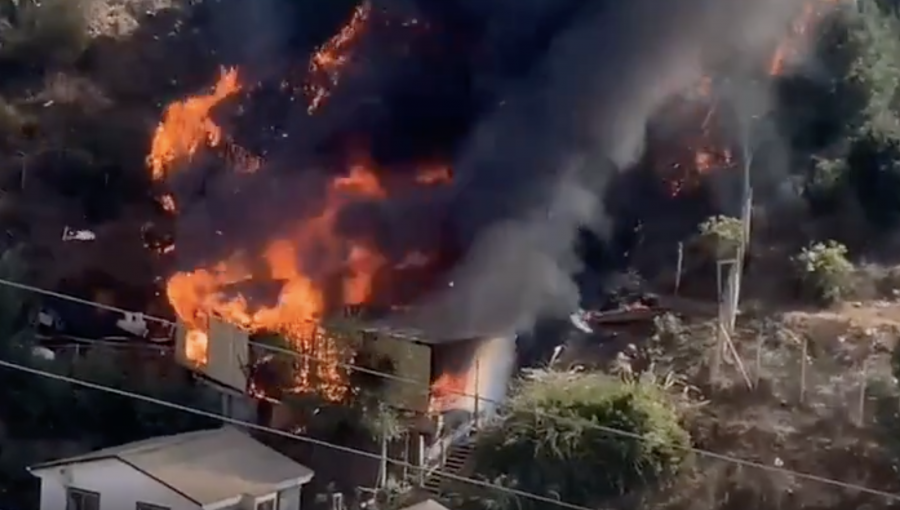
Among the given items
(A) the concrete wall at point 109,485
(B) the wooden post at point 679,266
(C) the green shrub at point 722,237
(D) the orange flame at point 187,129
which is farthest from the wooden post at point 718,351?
(D) the orange flame at point 187,129

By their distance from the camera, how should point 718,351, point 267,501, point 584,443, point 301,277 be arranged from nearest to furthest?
point 584,443
point 267,501
point 718,351
point 301,277

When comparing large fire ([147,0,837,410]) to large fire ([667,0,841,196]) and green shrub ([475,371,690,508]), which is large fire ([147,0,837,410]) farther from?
green shrub ([475,371,690,508])

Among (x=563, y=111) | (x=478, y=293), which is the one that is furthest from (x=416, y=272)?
(x=563, y=111)

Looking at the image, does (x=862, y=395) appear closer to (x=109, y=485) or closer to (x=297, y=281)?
(x=297, y=281)

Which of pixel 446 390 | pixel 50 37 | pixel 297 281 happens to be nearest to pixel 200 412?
pixel 297 281

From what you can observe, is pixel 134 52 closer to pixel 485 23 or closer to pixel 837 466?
pixel 485 23
